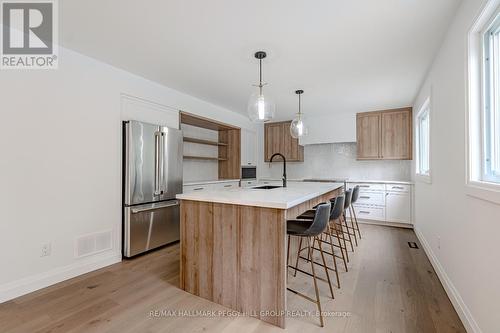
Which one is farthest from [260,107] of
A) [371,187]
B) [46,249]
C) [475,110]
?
[371,187]

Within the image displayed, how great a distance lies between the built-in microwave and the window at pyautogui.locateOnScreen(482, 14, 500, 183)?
4.23m

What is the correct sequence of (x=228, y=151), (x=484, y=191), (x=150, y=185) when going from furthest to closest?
(x=228, y=151), (x=150, y=185), (x=484, y=191)

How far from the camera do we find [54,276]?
7.71 ft

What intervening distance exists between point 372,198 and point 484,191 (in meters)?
3.55

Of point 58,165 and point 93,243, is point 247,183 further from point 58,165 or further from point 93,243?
point 58,165

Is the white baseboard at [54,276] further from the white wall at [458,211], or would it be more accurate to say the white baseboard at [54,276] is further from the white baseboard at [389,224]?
the white baseboard at [389,224]

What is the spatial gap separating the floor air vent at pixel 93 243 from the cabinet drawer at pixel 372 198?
4402 mm

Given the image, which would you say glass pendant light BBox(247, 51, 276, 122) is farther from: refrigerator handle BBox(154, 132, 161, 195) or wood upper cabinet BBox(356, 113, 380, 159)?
wood upper cabinet BBox(356, 113, 380, 159)

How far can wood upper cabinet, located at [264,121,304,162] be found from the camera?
5.85 m

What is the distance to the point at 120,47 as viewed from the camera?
2439 millimetres

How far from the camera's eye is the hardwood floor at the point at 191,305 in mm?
1708

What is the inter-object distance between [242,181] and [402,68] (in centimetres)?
354

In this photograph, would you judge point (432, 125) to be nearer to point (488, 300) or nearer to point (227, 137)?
point (488, 300)

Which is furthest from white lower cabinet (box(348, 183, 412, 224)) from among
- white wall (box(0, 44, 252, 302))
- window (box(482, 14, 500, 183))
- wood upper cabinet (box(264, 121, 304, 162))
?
white wall (box(0, 44, 252, 302))
